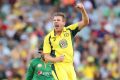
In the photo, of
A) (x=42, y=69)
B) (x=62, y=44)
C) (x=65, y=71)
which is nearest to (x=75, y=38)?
(x=42, y=69)

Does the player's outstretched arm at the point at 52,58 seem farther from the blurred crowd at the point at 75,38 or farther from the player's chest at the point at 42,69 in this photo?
the blurred crowd at the point at 75,38

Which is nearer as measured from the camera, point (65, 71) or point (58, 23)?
point (58, 23)

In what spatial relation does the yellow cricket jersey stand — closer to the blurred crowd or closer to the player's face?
the player's face

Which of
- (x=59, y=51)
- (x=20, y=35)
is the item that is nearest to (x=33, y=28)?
(x=20, y=35)

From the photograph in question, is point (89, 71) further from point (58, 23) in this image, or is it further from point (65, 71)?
point (58, 23)

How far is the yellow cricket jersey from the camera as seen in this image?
12.8 m

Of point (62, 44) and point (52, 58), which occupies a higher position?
point (62, 44)

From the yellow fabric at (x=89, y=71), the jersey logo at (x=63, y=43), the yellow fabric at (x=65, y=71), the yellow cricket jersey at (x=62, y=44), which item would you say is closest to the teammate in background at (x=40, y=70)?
the yellow fabric at (x=65, y=71)

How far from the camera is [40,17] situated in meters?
22.1

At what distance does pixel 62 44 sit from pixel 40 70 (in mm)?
825

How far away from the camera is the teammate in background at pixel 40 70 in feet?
42.9

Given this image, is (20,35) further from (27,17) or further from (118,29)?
(118,29)

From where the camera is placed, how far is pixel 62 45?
42.0 feet

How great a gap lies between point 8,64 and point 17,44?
3.44 ft
